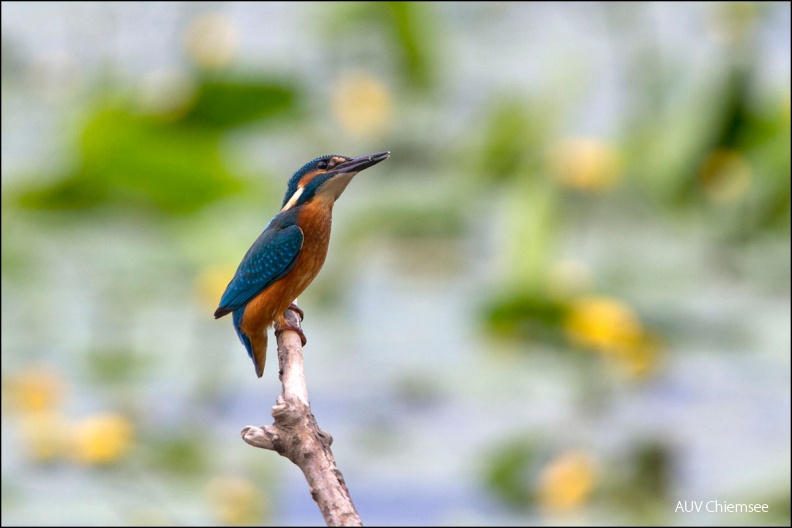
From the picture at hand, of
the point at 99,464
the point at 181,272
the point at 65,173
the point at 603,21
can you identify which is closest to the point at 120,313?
the point at 181,272

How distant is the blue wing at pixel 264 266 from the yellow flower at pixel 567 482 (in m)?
1.76

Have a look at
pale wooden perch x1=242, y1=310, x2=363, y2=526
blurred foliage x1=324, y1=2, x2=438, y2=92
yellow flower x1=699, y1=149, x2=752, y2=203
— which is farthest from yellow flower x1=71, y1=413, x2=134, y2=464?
pale wooden perch x1=242, y1=310, x2=363, y2=526

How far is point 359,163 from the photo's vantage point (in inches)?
49.2

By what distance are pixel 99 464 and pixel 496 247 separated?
4.85 ft

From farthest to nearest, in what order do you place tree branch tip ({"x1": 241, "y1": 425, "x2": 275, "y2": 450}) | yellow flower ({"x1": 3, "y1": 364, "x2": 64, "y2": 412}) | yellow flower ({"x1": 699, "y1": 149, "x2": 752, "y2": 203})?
1. yellow flower ({"x1": 699, "y1": 149, "x2": 752, "y2": 203})
2. yellow flower ({"x1": 3, "y1": 364, "x2": 64, "y2": 412})
3. tree branch tip ({"x1": 241, "y1": 425, "x2": 275, "y2": 450})

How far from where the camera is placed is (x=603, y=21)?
4859mm

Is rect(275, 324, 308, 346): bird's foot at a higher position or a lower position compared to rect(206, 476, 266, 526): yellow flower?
lower

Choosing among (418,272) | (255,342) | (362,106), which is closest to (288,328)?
(255,342)

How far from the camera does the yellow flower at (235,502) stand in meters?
3.00

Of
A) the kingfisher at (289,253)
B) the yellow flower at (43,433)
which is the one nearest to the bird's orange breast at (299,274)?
the kingfisher at (289,253)

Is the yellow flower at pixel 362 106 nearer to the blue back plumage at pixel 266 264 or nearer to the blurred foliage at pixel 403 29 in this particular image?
the blurred foliage at pixel 403 29

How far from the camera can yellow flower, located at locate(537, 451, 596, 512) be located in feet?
9.68

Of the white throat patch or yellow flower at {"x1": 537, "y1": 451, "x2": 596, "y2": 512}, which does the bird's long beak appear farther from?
yellow flower at {"x1": 537, "y1": 451, "x2": 596, "y2": 512}

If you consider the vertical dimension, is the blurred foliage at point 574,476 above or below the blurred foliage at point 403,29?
below
